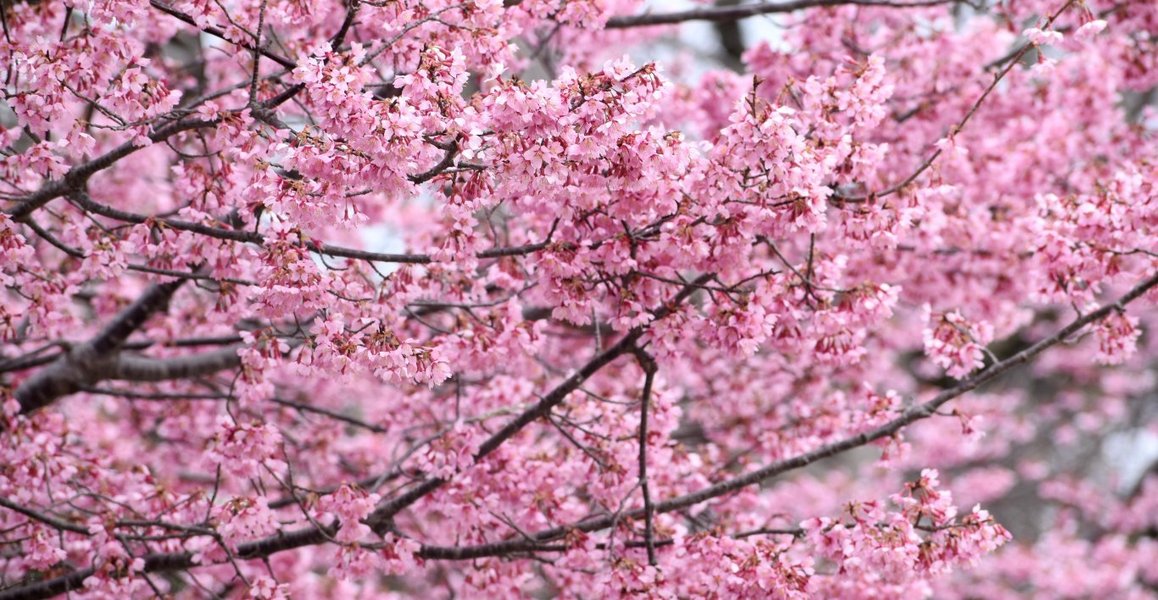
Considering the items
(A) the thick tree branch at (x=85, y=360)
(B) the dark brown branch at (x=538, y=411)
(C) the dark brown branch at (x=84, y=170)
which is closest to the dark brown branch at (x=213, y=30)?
(C) the dark brown branch at (x=84, y=170)

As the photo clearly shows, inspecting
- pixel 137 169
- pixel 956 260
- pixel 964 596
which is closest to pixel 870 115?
pixel 956 260

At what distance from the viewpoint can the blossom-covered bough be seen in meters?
3.66

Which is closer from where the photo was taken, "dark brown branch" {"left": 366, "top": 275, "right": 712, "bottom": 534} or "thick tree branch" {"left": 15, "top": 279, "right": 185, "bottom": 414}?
"dark brown branch" {"left": 366, "top": 275, "right": 712, "bottom": 534}

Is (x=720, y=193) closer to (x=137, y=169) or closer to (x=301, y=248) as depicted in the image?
(x=301, y=248)

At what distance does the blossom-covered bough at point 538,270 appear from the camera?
366 cm

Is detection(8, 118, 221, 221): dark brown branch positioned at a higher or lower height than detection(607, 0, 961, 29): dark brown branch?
lower

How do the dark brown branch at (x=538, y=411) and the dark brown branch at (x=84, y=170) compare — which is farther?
the dark brown branch at (x=538, y=411)

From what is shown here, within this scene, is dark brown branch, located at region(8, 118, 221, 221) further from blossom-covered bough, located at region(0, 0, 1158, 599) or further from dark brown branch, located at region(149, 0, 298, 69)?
dark brown branch, located at region(149, 0, 298, 69)

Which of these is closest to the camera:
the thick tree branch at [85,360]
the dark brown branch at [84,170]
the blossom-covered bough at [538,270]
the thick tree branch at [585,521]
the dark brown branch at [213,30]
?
the dark brown branch at [213,30]

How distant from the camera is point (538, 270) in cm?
410

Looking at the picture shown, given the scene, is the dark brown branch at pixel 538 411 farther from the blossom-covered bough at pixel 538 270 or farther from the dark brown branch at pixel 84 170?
the dark brown branch at pixel 84 170

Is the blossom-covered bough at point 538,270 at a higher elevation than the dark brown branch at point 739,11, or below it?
below

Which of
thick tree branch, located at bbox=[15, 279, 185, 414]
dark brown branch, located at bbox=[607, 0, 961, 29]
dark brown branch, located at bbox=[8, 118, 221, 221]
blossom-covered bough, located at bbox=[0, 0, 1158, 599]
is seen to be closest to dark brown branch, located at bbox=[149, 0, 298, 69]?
blossom-covered bough, located at bbox=[0, 0, 1158, 599]

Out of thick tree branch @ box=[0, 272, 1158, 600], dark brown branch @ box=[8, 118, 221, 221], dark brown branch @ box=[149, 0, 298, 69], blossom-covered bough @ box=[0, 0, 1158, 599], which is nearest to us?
dark brown branch @ box=[149, 0, 298, 69]
